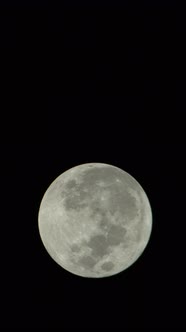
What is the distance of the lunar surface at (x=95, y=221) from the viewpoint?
11852 mm

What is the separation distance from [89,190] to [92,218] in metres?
0.68

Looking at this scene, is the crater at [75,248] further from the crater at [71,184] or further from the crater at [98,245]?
the crater at [71,184]

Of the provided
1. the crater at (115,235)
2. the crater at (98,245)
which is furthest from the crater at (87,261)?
the crater at (115,235)

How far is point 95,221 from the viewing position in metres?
11.8

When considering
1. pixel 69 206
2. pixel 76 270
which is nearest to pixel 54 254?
pixel 76 270

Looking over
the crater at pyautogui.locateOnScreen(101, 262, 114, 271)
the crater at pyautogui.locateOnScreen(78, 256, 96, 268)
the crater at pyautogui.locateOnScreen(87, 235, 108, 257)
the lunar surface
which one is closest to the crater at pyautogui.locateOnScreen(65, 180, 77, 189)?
the lunar surface

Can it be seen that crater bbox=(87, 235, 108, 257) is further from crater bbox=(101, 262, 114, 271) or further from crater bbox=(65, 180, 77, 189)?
crater bbox=(65, 180, 77, 189)

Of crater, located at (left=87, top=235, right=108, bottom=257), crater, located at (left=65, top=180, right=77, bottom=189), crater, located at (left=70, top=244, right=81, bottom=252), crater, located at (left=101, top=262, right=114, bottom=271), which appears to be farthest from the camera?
crater, located at (left=65, top=180, right=77, bottom=189)

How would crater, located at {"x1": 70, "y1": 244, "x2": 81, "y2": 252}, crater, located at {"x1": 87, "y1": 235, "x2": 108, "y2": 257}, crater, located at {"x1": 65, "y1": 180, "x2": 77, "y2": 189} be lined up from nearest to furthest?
crater, located at {"x1": 87, "y1": 235, "x2": 108, "y2": 257}
crater, located at {"x1": 70, "y1": 244, "x2": 81, "y2": 252}
crater, located at {"x1": 65, "y1": 180, "x2": 77, "y2": 189}

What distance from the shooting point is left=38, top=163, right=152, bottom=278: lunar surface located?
11852 mm

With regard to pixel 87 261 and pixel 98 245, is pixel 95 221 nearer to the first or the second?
pixel 98 245

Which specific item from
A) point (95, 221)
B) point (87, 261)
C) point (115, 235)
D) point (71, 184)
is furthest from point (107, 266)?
point (71, 184)

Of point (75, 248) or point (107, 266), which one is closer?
point (75, 248)

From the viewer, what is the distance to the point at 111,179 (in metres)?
12.4
